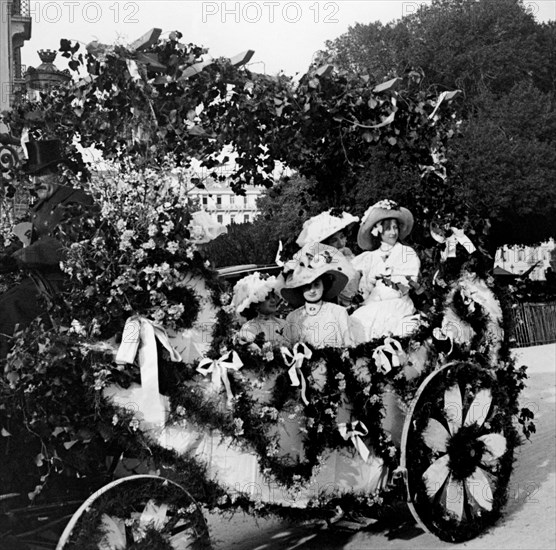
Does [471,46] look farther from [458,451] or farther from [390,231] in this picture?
[458,451]

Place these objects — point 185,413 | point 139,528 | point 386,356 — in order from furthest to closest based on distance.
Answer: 1. point 386,356
2. point 185,413
3. point 139,528

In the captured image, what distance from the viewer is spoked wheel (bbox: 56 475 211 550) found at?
11.9 feet

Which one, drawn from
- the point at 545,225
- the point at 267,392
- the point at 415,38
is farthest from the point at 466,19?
the point at 267,392

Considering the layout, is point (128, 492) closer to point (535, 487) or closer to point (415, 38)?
point (535, 487)

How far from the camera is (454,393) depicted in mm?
5270

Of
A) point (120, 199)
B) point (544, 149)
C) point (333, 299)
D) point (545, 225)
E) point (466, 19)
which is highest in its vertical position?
point (466, 19)

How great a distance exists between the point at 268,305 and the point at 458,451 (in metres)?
1.47

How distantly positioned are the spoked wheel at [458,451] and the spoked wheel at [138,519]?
1435 mm

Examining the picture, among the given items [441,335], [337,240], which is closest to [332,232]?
[337,240]

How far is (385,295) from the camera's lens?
6.05 meters

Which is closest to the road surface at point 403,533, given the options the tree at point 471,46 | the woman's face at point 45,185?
the woman's face at point 45,185

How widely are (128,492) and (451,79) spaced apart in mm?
23608

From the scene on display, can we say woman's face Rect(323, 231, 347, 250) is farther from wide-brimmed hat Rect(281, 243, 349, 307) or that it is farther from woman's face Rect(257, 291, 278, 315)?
woman's face Rect(257, 291, 278, 315)

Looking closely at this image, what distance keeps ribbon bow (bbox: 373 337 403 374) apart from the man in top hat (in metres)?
1.80
